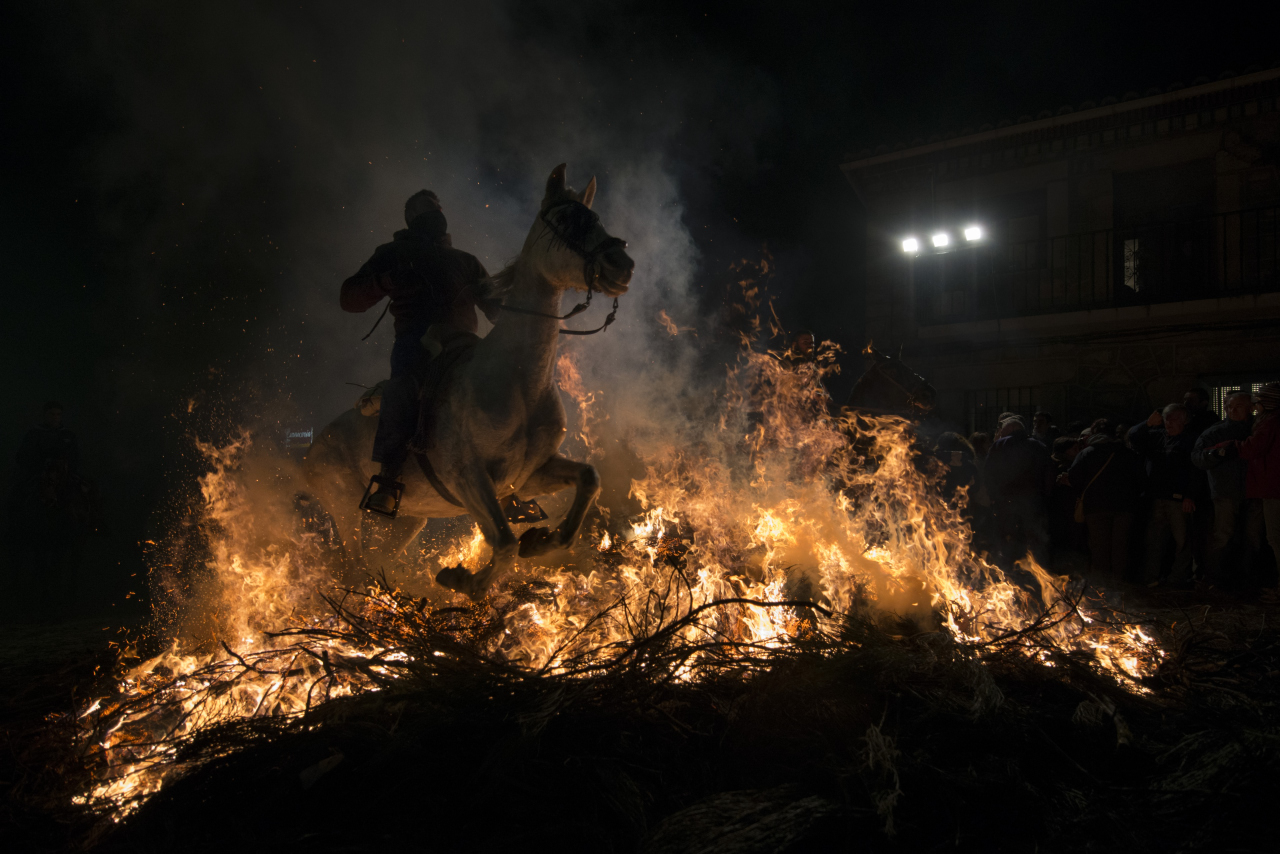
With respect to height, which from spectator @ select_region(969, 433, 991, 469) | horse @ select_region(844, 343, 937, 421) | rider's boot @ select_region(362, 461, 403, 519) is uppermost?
horse @ select_region(844, 343, 937, 421)

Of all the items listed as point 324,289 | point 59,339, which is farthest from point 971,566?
point 59,339

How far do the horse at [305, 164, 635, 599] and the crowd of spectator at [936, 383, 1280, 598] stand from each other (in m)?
4.92

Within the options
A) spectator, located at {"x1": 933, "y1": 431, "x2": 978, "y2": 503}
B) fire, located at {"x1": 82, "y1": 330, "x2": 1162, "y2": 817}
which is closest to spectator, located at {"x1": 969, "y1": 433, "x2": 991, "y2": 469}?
spectator, located at {"x1": 933, "y1": 431, "x2": 978, "y2": 503}

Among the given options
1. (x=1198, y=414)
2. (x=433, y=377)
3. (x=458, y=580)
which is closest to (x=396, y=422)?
(x=433, y=377)

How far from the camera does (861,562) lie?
4.46 meters

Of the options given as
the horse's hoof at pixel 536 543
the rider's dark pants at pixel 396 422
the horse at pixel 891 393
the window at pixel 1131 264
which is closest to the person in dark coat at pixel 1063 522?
the horse at pixel 891 393

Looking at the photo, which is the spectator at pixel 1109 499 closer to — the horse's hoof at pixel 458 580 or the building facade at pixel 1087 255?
the building facade at pixel 1087 255

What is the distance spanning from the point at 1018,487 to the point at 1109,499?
977 mm

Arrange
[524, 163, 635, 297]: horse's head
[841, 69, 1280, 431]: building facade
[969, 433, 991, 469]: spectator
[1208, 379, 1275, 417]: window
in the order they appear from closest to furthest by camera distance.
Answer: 1. [524, 163, 635, 297]: horse's head
2. [969, 433, 991, 469]: spectator
3. [1208, 379, 1275, 417]: window
4. [841, 69, 1280, 431]: building facade

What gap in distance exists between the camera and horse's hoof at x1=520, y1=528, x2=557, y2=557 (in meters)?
3.63

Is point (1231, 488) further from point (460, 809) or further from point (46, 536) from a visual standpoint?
point (46, 536)

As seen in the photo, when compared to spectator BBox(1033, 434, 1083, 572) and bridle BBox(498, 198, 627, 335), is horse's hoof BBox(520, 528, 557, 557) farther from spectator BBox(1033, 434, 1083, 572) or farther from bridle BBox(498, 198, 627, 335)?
spectator BBox(1033, 434, 1083, 572)

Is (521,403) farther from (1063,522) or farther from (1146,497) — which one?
(1146,497)

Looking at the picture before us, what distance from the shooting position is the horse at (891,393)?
689cm
